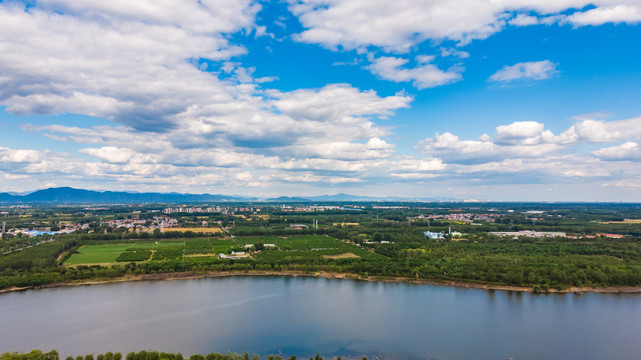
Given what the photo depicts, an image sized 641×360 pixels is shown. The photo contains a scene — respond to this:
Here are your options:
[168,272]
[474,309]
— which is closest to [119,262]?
[168,272]

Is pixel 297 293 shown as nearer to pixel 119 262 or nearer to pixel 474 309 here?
pixel 474 309

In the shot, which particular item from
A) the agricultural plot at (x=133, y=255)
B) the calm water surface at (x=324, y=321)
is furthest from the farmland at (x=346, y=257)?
the calm water surface at (x=324, y=321)

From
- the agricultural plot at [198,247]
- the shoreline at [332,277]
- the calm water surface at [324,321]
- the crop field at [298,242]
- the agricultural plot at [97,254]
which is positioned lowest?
the calm water surface at [324,321]

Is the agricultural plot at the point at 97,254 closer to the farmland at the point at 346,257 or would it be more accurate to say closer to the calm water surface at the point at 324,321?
the farmland at the point at 346,257

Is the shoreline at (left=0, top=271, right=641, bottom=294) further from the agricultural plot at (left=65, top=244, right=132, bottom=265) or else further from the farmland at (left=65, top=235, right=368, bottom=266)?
the agricultural plot at (left=65, top=244, right=132, bottom=265)

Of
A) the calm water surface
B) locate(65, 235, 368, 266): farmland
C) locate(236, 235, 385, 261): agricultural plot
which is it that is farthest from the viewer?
locate(236, 235, 385, 261): agricultural plot

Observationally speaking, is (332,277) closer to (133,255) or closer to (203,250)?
(203,250)

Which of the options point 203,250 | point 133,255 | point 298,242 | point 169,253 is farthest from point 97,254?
point 298,242

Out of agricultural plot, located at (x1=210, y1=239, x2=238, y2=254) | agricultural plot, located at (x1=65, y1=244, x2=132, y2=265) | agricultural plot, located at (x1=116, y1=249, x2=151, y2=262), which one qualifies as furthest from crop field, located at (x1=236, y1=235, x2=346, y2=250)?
agricultural plot, located at (x1=65, y1=244, x2=132, y2=265)
